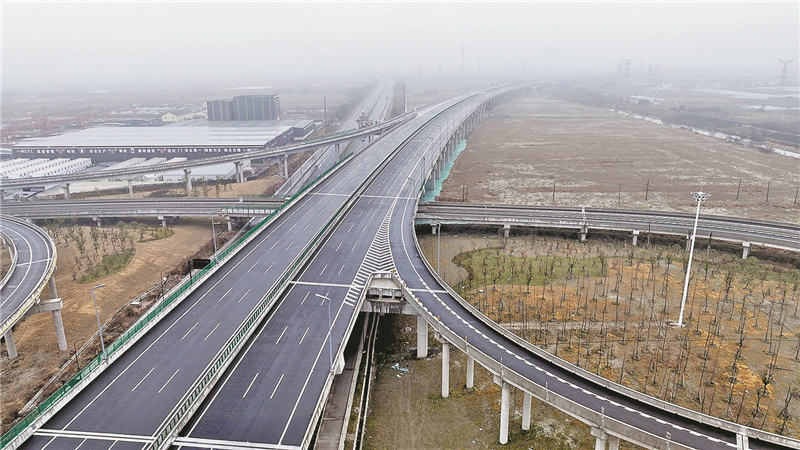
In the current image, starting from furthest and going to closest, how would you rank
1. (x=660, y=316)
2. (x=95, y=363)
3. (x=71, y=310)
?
1. (x=71, y=310)
2. (x=660, y=316)
3. (x=95, y=363)

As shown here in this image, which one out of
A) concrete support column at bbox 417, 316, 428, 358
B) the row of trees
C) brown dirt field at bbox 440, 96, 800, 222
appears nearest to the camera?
the row of trees

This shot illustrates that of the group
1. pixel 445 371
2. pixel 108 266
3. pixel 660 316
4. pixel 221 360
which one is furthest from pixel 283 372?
pixel 108 266

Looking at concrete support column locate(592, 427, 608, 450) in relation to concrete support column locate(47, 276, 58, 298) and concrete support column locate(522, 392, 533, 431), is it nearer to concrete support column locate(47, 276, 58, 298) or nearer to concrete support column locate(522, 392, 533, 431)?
concrete support column locate(522, 392, 533, 431)

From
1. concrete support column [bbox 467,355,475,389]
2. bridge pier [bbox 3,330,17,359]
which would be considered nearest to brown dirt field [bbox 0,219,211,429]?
bridge pier [bbox 3,330,17,359]

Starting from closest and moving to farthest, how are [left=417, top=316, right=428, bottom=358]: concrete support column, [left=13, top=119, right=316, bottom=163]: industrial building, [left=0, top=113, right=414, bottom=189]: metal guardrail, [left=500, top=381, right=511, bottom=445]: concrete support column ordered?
[left=500, top=381, right=511, bottom=445]: concrete support column < [left=417, top=316, right=428, bottom=358]: concrete support column < [left=0, top=113, right=414, bottom=189]: metal guardrail < [left=13, top=119, right=316, bottom=163]: industrial building

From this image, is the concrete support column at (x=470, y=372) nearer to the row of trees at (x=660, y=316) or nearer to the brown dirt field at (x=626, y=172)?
the row of trees at (x=660, y=316)

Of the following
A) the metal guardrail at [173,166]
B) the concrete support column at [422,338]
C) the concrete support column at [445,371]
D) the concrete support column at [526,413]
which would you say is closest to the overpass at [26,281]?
the concrete support column at [422,338]

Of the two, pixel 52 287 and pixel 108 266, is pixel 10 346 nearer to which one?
pixel 52 287
